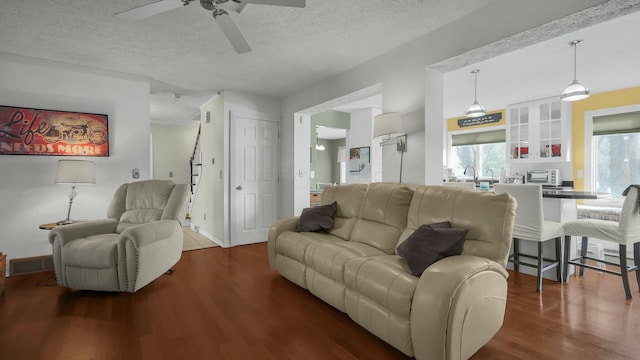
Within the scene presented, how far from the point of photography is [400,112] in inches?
128

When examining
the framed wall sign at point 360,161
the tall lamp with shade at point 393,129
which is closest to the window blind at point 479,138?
the framed wall sign at point 360,161

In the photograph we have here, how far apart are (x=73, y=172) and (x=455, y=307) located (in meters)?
3.97

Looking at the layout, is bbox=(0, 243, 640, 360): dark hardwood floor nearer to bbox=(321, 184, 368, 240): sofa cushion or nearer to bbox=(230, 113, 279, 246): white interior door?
bbox=(321, 184, 368, 240): sofa cushion

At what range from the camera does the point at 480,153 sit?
7387mm

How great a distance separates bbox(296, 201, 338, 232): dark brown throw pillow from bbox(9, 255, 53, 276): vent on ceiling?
3.15m


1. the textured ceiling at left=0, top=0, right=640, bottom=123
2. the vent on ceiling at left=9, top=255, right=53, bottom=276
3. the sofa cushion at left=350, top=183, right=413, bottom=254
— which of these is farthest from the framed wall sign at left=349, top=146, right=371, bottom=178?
the vent on ceiling at left=9, top=255, right=53, bottom=276

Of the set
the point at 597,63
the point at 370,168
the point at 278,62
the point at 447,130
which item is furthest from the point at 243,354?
the point at 447,130

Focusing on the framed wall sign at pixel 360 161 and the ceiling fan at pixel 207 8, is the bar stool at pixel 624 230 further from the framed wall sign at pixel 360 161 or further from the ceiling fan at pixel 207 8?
the framed wall sign at pixel 360 161

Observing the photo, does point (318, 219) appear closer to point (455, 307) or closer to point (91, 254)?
point (455, 307)

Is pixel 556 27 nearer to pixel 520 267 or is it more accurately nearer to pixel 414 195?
pixel 414 195

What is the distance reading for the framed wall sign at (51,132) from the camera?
3.52 metres

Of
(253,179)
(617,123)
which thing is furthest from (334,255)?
(617,123)

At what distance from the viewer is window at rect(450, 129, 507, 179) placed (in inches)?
275

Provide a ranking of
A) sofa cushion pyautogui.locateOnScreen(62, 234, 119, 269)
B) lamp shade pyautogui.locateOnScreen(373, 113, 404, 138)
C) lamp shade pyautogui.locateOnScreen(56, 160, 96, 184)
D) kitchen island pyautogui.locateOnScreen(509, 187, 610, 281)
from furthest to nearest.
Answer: lamp shade pyautogui.locateOnScreen(56, 160, 96, 184)
kitchen island pyautogui.locateOnScreen(509, 187, 610, 281)
lamp shade pyautogui.locateOnScreen(373, 113, 404, 138)
sofa cushion pyautogui.locateOnScreen(62, 234, 119, 269)
